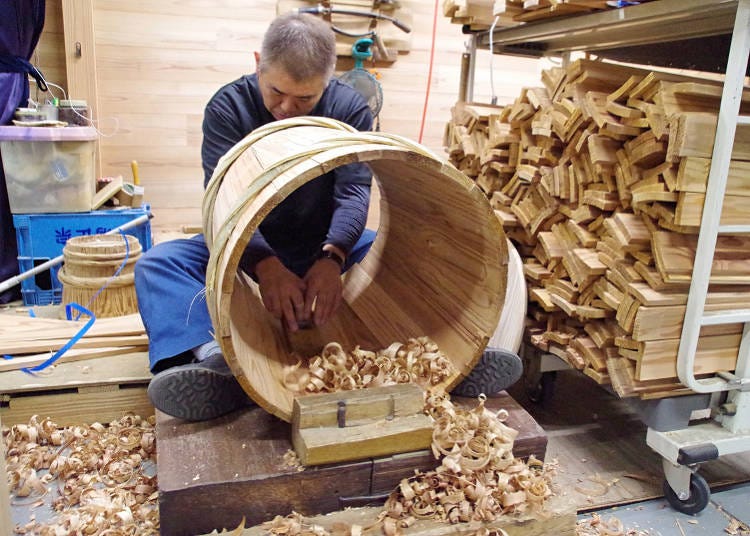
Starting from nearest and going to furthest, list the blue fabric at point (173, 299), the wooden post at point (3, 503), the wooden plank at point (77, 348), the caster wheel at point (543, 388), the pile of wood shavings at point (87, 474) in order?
the wooden post at point (3, 503) → the pile of wood shavings at point (87, 474) → the blue fabric at point (173, 299) → the wooden plank at point (77, 348) → the caster wheel at point (543, 388)

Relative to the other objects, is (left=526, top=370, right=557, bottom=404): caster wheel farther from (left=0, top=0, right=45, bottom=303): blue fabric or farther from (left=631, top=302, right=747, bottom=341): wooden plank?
(left=0, top=0, right=45, bottom=303): blue fabric

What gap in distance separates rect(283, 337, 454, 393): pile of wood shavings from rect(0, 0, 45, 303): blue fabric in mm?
2237

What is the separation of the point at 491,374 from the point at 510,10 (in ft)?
4.76

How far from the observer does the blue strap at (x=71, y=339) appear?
200 centimetres

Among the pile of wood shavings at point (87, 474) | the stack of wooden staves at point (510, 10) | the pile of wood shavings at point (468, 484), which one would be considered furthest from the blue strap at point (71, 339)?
the stack of wooden staves at point (510, 10)

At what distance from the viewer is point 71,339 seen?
2.15 m

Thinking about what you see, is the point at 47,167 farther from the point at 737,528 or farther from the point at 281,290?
the point at 737,528

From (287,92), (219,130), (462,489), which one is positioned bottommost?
(462,489)

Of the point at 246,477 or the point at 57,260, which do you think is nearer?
the point at 246,477

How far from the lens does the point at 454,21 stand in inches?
106

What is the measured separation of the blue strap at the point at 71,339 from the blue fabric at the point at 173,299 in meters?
0.56

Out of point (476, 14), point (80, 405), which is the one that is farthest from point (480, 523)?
point (476, 14)

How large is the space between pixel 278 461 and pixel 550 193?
1320 mm

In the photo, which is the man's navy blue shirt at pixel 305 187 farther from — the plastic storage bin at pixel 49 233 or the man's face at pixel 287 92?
the plastic storage bin at pixel 49 233
